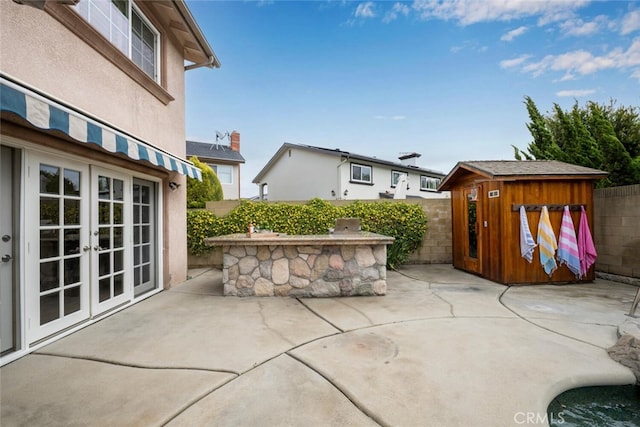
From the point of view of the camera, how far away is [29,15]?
3.57m

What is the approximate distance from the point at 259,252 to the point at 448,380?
4.60 metres

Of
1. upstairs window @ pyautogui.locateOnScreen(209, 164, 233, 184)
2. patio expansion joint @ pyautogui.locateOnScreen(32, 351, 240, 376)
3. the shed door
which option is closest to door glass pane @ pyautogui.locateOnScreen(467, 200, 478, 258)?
the shed door

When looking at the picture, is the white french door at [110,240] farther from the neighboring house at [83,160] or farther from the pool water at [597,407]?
the pool water at [597,407]

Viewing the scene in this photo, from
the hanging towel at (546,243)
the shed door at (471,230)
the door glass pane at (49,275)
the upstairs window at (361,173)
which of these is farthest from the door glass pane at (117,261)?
the upstairs window at (361,173)

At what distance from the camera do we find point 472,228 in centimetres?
920

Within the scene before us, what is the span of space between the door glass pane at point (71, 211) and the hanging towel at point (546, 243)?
1001 centimetres

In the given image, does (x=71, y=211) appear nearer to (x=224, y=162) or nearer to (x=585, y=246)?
(x=585, y=246)

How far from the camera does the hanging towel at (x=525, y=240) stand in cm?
729

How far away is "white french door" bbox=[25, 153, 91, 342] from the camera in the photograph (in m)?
3.87

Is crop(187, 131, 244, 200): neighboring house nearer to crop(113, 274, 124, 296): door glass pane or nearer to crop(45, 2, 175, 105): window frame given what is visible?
crop(45, 2, 175, 105): window frame

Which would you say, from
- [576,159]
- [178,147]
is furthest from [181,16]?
[576,159]

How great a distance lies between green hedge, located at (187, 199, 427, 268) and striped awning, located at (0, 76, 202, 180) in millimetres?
5389

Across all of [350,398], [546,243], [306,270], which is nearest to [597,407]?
[350,398]

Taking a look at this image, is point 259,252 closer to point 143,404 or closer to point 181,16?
point 143,404
